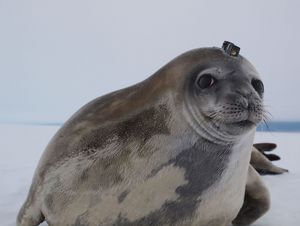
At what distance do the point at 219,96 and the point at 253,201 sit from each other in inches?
30.1

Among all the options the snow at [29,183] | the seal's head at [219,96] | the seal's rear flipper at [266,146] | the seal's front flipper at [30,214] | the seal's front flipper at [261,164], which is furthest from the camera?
the seal's rear flipper at [266,146]

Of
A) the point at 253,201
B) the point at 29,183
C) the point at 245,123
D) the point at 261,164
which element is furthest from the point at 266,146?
the point at 245,123

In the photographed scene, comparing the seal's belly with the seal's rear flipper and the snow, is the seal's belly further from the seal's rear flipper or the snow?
the seal's rear flipper

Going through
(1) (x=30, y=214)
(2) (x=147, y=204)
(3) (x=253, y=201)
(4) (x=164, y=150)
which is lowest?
(3) (x=253, y=201)

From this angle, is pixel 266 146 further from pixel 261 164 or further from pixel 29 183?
pixel 29 183

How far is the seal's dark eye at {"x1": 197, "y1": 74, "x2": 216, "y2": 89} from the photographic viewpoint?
4.70 feet

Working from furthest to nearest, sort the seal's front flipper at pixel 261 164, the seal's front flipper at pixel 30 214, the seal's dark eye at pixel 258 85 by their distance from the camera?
1. the seal's front flipper at pixel 261 164
2. the seal's front flipper at pixel 30 214
3. the seal's dark eye at pixel 258 85

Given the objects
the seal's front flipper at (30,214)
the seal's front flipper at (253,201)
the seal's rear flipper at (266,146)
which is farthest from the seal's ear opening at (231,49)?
the seal's rear flipper at (266,146)

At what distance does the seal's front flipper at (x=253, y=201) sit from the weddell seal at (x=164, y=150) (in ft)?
1.21

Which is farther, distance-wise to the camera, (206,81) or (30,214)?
(30,214)

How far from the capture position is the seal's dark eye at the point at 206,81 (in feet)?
4.70

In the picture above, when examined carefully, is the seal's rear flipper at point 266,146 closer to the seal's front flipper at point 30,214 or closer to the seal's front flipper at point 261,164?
the seal's front flipper at point 261,164

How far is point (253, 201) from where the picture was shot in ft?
6.64

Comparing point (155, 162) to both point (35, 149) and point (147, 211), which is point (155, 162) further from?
point (35, 149)
